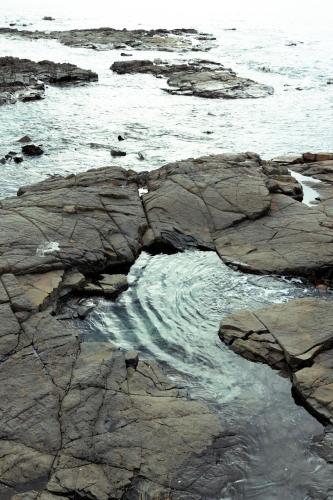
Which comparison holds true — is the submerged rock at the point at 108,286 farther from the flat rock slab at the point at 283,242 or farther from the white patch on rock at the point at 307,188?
the white patch on rock at the point at 307,188

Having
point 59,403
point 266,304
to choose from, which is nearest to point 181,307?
point 266,304

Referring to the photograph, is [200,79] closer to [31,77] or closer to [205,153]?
[31,77]

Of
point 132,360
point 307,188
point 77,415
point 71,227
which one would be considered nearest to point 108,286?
point 71,227

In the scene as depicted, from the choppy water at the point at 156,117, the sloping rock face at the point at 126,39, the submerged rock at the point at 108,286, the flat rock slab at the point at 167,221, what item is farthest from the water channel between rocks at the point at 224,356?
the sloping rock face at the point at 126,39

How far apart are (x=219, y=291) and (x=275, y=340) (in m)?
2.96

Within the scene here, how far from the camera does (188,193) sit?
18.7 meters

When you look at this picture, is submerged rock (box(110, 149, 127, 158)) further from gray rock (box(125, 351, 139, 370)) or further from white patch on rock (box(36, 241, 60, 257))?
gray rock (box(125, 351, 139, 370))

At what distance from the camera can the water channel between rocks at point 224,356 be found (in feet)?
30.0

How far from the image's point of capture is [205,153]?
2694 centimetres

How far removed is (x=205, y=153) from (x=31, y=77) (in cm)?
2202

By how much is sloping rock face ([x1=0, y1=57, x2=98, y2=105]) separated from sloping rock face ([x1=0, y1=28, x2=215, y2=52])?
57.1ft

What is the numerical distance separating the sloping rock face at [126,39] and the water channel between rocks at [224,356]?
2005 inches

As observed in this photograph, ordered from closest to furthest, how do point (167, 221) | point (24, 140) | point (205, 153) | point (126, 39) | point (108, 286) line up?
point (108, 286)
point (167, 221)
point (205, 153)
point (24, 140)
point (126, 39)

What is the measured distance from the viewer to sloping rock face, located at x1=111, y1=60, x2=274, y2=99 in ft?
132
